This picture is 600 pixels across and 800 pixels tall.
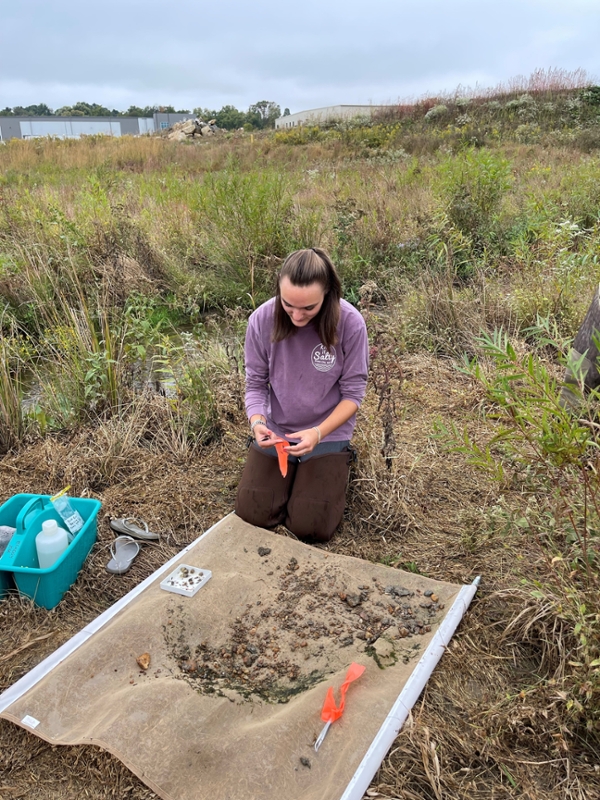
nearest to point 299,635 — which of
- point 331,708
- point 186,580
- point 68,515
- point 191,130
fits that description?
point 331,708

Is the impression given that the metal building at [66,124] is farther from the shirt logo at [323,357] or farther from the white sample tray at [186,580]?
the white sample tray at [186,580]

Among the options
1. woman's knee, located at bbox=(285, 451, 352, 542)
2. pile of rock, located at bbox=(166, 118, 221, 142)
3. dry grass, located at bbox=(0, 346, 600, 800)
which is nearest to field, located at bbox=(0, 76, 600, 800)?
dry grass, located at bbox=(0, 346, 600, 800)

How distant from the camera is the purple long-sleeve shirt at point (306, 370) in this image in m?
2.60

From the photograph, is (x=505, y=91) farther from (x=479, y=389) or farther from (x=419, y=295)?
(x=479, y=389)

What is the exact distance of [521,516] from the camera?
1932mm

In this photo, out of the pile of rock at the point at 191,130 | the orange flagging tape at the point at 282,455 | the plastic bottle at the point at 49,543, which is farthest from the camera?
the pile of rock at the point at 191,130

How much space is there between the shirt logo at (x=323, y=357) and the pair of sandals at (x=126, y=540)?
1.11 m

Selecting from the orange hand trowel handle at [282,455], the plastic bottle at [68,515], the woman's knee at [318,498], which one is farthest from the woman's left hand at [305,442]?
the plastic bottle at [68,515]

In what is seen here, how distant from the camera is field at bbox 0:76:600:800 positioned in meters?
1.56

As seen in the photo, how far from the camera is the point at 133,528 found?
2586 mm

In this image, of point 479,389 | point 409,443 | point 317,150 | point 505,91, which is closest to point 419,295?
point 479,389

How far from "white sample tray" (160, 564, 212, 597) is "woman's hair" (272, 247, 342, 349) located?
3.54 ft

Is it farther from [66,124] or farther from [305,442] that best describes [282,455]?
[66,124]

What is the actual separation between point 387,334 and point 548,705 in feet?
9.99
